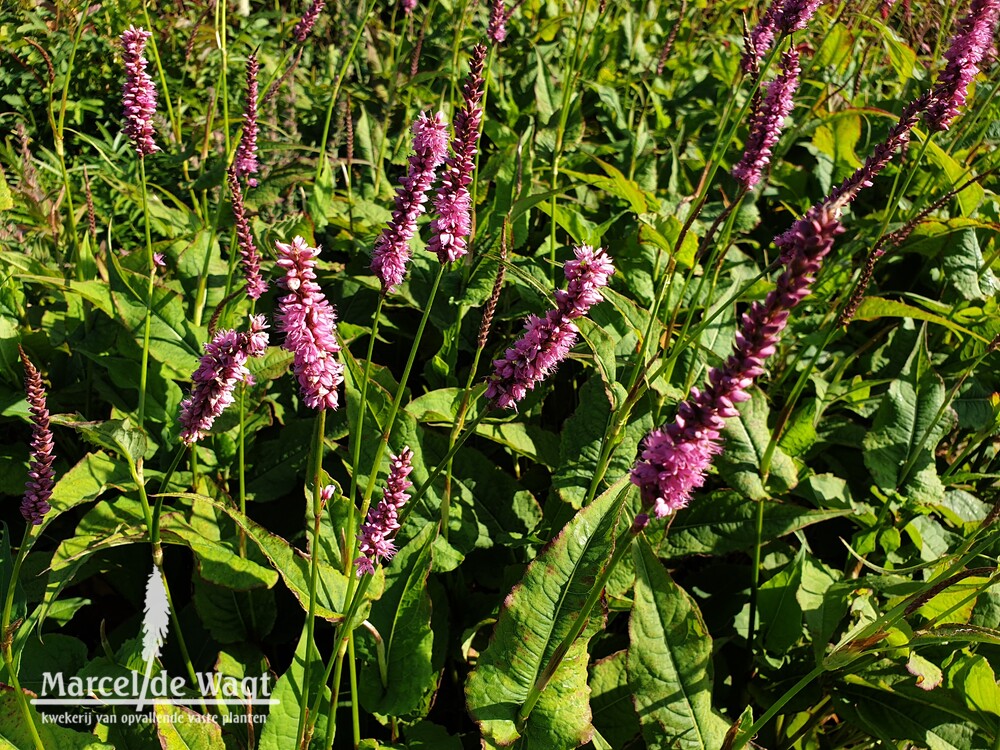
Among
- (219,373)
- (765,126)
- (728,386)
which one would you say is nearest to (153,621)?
(219,373)

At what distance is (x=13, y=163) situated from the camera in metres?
2.96

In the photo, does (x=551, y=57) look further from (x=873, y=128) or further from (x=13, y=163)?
(x=13, y=163)

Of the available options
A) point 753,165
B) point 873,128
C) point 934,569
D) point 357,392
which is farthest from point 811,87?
point 357,392

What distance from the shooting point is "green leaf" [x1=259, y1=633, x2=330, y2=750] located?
5.68 feet

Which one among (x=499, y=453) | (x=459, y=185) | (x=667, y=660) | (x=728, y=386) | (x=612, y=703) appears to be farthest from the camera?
(x=499, y=453)

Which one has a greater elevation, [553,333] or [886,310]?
[553,333]

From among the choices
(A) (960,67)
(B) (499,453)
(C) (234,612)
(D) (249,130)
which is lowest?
(C) (234,612)

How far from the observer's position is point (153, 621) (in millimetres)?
1881

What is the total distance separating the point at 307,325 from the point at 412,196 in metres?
0.35

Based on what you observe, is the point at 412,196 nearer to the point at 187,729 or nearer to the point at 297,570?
the point at 297,570

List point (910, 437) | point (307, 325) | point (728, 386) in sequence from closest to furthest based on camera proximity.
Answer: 1. point (728, 386)
2. point (307, 325)
3. point (910, 437)

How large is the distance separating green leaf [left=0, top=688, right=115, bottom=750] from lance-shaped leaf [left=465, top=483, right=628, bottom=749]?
79 centimetres

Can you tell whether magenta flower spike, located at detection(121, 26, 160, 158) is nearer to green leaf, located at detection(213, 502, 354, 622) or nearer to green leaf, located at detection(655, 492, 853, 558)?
green leaf, located at detection(213, 502, 354, 622)

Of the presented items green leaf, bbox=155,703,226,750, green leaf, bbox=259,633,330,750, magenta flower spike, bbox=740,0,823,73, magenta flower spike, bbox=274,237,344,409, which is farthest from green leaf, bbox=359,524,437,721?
magenta flower spike, bbox=740,0,823,73
